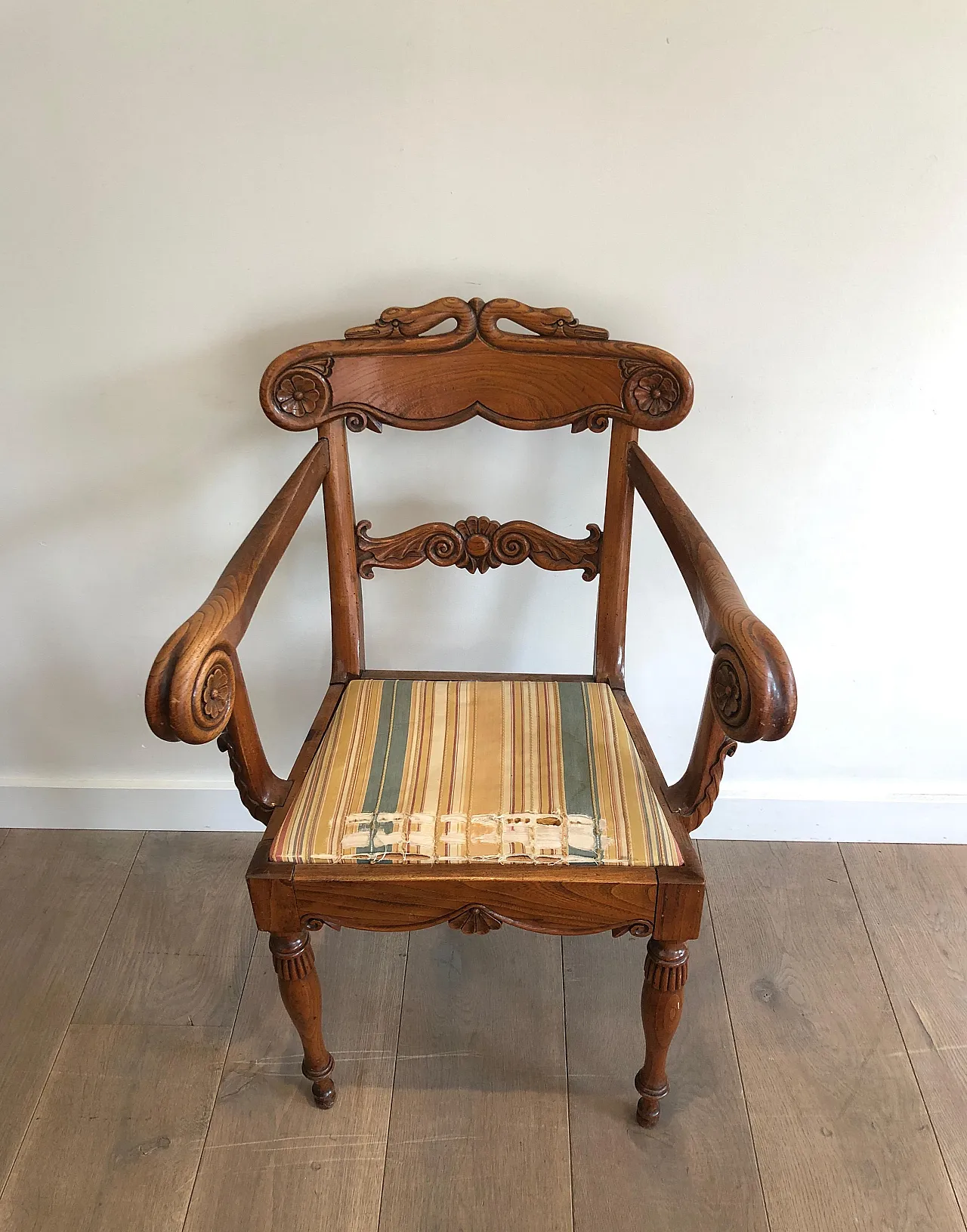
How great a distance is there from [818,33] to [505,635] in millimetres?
876

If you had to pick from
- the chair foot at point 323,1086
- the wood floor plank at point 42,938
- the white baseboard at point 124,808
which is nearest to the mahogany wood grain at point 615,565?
the chair foot at point 323,1086

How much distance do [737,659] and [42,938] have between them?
119cm

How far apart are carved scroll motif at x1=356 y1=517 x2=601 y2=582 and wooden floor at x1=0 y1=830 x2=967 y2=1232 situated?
61cm

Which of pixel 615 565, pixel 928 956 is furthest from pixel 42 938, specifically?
pixel 928 956

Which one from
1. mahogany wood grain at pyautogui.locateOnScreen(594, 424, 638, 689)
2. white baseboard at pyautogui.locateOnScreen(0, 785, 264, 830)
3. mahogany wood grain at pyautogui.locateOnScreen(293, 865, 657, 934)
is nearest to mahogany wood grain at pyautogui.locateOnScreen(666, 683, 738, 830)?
mahogany wood grain at pyautogui.locateOnScreen(293, 865, 657, 934)

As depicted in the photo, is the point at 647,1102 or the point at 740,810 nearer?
the point at 647,1102

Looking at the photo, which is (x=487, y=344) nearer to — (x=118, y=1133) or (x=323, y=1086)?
(x=323, y=1086)

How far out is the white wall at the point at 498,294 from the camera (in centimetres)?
108

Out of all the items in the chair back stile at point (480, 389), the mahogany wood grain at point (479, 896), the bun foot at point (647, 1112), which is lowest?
the bun foot at point (647, 1112)

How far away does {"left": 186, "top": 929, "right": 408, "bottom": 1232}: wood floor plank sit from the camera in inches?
42.9

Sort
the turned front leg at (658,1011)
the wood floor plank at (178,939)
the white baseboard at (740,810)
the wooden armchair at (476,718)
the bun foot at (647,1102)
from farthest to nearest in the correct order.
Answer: the white baseboard at (740,810) → the wood floor plank at (178,939) → the bun foot at (647,1102) → the turned front leg at (658,1011) → the wooden armchair at (476,718)

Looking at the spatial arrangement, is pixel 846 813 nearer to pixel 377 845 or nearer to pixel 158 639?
pixel 377 845

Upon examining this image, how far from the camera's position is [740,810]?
160 cm

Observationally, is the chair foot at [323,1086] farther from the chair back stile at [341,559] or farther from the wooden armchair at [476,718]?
the chair back stile at [341,559]
